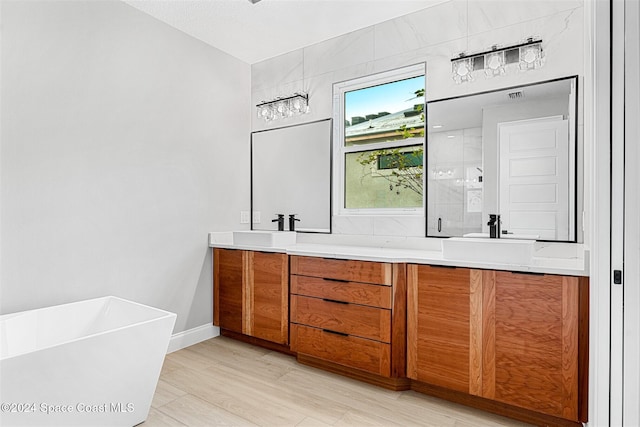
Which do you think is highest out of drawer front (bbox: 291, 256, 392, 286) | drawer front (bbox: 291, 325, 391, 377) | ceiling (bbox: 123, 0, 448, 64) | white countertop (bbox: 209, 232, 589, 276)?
ceiling (bbox: 123, 0, 448, 64)

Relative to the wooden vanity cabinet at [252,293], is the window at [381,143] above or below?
above

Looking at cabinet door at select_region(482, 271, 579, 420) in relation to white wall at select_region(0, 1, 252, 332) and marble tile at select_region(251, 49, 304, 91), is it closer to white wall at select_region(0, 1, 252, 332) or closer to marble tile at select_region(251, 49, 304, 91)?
white wall at select_region(0, 1, 252, 332)

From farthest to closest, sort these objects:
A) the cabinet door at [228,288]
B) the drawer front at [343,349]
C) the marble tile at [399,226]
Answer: the cabinet door at [228,288] → the marble tile at [399,226] → the drawer front at [343,349]

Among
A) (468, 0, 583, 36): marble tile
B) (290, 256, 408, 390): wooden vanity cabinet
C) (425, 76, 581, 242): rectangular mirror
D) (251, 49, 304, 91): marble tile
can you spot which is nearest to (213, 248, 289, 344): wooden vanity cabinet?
(290, 256, 408, 390): wooden vanity cabinet

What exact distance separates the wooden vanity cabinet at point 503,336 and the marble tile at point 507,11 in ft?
5.18

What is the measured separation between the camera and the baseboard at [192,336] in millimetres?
2777

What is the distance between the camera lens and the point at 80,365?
1.50m

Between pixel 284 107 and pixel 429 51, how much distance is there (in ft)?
4.08

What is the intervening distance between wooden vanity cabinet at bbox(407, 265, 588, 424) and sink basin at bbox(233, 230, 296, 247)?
1081 mm

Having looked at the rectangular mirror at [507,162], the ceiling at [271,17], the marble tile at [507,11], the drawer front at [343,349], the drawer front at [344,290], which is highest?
the ceiling at [271,17]

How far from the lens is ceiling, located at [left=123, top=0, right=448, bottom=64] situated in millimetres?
2496

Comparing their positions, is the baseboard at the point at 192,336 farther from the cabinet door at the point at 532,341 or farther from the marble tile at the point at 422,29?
the marble tile at the point at 422,29

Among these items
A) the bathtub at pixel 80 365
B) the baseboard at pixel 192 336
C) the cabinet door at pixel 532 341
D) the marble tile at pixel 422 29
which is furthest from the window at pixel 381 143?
the bathtub at pixel 80 365

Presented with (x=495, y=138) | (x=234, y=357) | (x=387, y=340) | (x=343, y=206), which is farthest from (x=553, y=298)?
(x=234, y=357)
